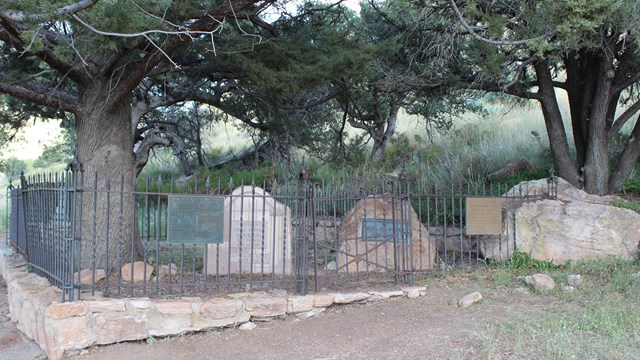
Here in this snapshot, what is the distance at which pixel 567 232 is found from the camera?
8508 mm

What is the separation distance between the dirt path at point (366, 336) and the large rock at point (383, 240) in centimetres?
100

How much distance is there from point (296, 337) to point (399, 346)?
3.83 feet

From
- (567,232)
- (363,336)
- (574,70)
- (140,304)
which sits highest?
(574,70)

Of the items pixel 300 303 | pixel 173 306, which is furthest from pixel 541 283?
pixel 173 306

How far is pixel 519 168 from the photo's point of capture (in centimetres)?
1320

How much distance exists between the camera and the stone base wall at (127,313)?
5445mm

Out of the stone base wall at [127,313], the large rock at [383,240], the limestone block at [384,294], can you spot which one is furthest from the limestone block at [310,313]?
the large rock at [383,240]

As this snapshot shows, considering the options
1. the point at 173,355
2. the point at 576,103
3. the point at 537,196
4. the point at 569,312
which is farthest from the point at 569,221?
the point at 173,355

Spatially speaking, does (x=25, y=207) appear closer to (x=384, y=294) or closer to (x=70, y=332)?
(x=70, y=332)

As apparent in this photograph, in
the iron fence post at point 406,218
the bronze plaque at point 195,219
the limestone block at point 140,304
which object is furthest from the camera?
the iron fence post at point 406,218

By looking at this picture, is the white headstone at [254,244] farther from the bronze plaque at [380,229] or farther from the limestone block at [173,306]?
the limestone block at [173,306]

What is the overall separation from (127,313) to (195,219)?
1.27 meters

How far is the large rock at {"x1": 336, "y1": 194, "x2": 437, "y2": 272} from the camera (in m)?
7.77

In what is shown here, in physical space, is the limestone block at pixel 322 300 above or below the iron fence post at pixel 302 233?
below
